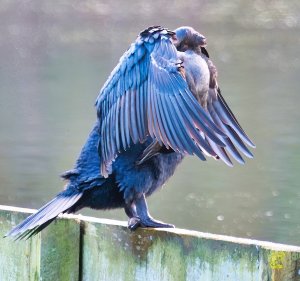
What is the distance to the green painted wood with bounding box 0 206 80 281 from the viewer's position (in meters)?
3.51

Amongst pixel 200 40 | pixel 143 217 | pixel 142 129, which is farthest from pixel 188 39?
pixel 143 217

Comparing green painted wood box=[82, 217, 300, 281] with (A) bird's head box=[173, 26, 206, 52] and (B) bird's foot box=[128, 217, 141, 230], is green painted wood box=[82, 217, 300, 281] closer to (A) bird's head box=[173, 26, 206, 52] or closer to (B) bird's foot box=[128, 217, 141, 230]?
(B) bird's foot box=[128, 217, 141, 230]

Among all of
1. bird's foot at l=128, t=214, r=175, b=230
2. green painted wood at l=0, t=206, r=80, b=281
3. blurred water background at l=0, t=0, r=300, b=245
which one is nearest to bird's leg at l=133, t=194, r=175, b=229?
bird's foot at l=128, t=214, r=175, b=230

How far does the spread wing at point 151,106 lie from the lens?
11.3ft

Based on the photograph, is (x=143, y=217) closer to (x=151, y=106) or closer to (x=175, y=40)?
(x=151, y=106)

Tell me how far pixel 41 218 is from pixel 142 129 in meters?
0.46

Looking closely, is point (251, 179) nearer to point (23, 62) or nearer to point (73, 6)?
point (23, 62)

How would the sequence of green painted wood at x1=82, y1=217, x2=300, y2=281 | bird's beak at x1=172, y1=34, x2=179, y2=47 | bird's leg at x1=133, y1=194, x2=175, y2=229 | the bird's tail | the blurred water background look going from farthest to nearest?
the blurred water background, bird's beak at x1=172, y1=34, x2=179, y2=47, bird's leg at x1=133, y1=194, x2=175, y2=229, the bird's tail, green painted wood at x1=82, y1=217, x2=300, y2=281

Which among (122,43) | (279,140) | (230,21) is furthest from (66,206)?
(230,21)

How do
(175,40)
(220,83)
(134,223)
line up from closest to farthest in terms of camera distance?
(134,223) < (175,40) < (220,83)

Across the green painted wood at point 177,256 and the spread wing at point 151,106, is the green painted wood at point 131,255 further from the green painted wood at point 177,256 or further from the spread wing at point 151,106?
the spread wing at point 151,106

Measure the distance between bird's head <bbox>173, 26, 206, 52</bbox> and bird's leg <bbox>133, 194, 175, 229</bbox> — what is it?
0.56 meters

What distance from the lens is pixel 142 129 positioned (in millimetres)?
3600

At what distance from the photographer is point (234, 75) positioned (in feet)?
60.6
